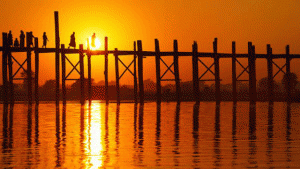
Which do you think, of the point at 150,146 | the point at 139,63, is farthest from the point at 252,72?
the point at 150,146

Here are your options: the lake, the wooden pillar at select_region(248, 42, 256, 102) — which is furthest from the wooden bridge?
the lake

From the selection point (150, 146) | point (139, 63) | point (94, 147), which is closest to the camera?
point (94, 147)

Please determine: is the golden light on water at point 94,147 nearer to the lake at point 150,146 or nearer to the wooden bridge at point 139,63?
the lake at point 150,146

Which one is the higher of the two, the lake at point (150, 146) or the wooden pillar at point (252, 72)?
the wooden pillar at point (252, 72)

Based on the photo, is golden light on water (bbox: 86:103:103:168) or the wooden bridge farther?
the wooden bridge

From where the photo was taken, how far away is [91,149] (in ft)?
34.4

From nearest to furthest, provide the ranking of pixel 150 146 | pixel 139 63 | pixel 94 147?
pixel 94 147 → pixel 150 146 → pixel 139 63

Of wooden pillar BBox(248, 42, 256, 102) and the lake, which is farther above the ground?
wooden pillar BBox(248, 42, 256, 102)

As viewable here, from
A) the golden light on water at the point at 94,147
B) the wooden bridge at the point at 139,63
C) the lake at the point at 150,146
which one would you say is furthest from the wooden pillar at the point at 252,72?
the golden light on water at the point at 94,147

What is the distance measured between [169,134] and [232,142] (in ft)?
6.89

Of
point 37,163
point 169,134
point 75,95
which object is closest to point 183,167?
point 37,163

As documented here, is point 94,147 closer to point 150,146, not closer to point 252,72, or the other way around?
point 150,146

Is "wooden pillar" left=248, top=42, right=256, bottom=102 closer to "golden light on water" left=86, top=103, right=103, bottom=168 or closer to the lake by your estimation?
the lake

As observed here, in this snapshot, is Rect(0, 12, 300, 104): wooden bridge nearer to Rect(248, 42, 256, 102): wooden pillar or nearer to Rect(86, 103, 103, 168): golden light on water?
Rect(248, 42, 256, 102): wooden pillar
